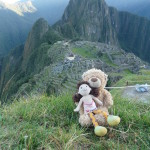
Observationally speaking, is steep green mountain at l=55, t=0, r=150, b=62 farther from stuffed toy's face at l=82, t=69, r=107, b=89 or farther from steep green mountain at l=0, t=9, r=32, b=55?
steep green mountain at l=0, t=9, r=32, b=55

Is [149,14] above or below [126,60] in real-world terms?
below

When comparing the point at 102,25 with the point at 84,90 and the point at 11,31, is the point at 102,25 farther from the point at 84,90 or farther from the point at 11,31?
the point at 84,90

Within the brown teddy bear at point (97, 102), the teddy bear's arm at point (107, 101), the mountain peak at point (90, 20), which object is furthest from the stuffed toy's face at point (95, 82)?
the mountain peak at point (90, 20)

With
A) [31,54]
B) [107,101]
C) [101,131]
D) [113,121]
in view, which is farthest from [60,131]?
[31,54]

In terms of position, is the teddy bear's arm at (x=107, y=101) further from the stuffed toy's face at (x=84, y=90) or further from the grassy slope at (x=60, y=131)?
the stuffed toy's face at (x=84, y=90)

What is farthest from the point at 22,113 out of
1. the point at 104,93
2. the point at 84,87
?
the point at 104,93

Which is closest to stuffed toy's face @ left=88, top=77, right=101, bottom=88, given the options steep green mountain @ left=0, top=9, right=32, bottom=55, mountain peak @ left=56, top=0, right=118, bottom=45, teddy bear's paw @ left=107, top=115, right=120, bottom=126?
teddy bear's paw @ left=107, top=115, right=120, bottom=126

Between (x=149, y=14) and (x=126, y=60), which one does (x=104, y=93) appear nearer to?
(x=126, y=60)
